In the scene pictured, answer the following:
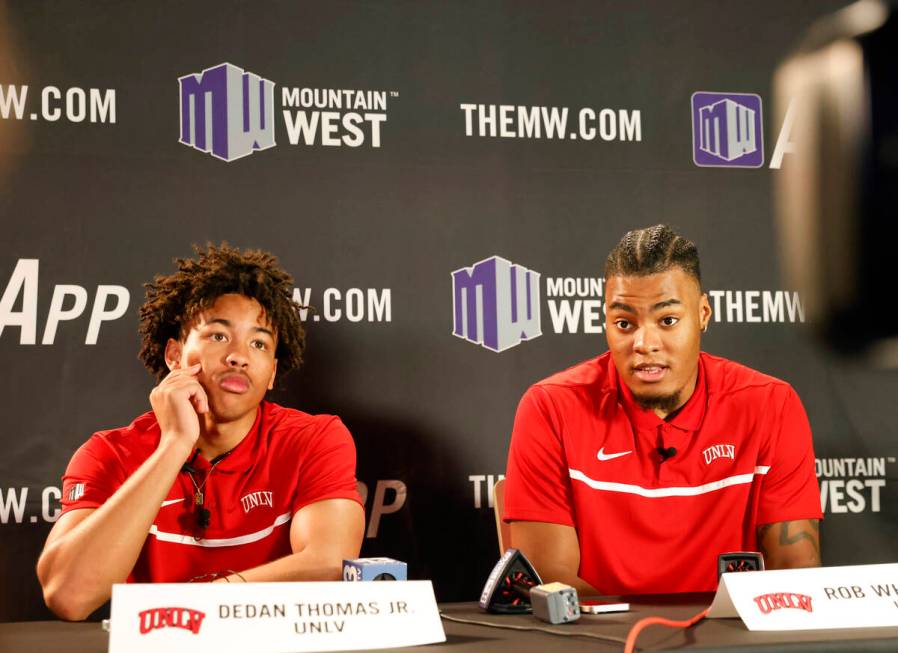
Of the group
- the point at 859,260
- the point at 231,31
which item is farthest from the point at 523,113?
the point at 859,260

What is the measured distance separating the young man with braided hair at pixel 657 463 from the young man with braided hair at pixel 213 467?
19.2 inches

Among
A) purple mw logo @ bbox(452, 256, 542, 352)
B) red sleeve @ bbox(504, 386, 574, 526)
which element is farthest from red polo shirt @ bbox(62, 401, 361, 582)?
purple mw logo @ bbox(452, 256, 542, 352)

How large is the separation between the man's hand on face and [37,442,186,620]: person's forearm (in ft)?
0.34

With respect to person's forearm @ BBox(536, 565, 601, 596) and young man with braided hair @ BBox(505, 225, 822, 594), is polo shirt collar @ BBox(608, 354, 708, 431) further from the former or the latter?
person's forearm @ BBox(536, 565, 601, 596)

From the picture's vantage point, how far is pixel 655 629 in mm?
1293

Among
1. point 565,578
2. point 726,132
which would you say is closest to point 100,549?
point 565,578

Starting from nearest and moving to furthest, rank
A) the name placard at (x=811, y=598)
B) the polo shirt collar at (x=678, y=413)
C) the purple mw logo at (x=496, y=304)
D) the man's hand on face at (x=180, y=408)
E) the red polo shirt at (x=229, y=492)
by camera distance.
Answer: the name placard at (x=811, y=598), the man's hand on face at (x=180, y=408), the red polo shirt at (x=229, y=492), the polo shirt collar at (x=678, y=413), the purple mw logo at (x=496, y=304)

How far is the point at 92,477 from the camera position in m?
2.04

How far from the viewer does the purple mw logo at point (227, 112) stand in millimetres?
2465

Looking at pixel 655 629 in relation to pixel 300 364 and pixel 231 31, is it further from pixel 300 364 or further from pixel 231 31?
pixel 231 31

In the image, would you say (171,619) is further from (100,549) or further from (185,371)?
(185,371)

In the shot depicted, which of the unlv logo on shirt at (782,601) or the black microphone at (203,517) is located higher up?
the black microphone at (203,517)

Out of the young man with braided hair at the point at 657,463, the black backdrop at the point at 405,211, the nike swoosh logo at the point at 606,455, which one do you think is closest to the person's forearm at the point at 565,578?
the young man with braided hair at the point at 657,463

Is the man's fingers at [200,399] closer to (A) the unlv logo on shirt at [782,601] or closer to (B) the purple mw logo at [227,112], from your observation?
(B) the purple mw logo at [227,112]
